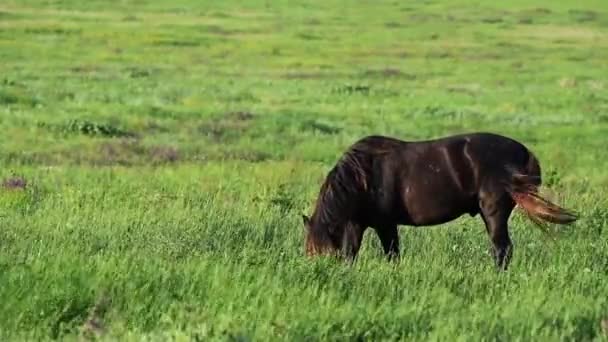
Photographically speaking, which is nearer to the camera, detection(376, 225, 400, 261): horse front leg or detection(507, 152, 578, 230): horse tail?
detection(507, 152, 578, 230): horse tail

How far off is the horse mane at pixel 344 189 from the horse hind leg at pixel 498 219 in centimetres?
94

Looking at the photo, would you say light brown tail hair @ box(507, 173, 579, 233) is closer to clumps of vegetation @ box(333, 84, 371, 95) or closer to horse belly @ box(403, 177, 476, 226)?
horse belly @ box(403, 177, 476, 226)

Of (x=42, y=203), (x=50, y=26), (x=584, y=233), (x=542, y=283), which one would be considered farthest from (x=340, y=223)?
(x=50, y=26)

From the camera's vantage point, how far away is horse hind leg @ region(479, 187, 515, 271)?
890 centimetres

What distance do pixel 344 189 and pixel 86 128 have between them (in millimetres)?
13068

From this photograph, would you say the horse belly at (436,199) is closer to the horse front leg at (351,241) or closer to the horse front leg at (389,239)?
the horse front leg at (389,239)

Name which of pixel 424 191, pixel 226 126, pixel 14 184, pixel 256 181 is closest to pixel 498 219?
pixel 424 191

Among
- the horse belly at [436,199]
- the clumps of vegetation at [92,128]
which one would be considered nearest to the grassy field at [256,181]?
the clumps of vegetation at [92,128]

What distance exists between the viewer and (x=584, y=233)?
10523 mm

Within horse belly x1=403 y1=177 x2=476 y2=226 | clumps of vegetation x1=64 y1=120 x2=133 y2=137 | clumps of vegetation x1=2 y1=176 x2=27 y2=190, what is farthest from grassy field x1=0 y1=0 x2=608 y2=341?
horse belly x1=403 y1=177 x2=476 y2=226

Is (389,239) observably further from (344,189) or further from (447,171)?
(447,171)

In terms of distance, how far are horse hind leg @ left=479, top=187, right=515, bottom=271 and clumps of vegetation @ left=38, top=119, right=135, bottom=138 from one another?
1315 cm

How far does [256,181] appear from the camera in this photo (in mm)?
15805

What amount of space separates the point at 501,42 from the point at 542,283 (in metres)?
49.0
